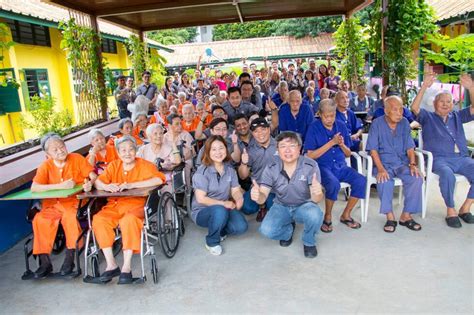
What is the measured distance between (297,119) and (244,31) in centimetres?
3064

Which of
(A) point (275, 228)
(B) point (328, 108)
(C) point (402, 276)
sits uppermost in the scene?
(B) point (328, 108)

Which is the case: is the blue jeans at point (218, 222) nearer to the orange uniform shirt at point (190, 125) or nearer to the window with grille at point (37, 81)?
the orange uniform shirt at point (190, 125)

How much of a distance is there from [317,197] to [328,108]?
3.39 ft

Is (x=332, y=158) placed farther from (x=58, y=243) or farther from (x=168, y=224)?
(x=58, y=243)

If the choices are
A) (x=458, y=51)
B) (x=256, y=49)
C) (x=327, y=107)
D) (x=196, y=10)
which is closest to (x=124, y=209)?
(x=327, y=107)

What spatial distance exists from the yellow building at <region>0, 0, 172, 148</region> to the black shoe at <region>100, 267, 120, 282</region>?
17.3 ft

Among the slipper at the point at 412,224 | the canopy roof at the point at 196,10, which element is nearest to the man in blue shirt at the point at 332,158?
the slipper at the point at 412,224

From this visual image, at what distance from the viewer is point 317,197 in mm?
3148

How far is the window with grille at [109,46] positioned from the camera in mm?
12655

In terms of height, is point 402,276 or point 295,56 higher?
point 295,56

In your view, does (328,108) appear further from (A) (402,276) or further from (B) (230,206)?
(A) (402,276)

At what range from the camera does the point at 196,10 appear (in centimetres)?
781

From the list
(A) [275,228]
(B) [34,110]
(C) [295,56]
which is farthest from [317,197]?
(C) [295,56]

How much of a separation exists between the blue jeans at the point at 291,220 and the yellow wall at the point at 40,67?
688 centimetres
